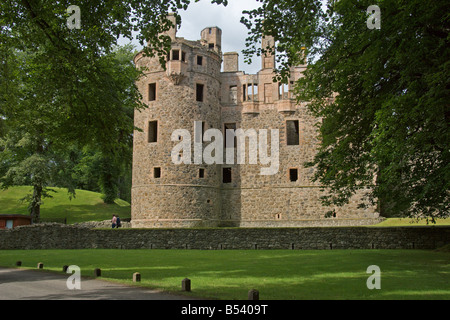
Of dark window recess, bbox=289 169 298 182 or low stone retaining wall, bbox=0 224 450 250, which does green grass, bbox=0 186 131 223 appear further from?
dark window recess, bbox=289 169 298 182

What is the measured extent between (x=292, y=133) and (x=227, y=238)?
14.0 metres

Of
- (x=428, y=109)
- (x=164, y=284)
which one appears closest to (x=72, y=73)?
(x=164, y=284)

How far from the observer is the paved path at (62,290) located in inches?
302

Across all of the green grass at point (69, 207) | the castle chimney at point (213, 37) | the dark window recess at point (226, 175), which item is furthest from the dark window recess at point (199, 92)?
the green grass at point (69, 207)

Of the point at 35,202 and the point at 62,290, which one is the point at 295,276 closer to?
the point at 62,290

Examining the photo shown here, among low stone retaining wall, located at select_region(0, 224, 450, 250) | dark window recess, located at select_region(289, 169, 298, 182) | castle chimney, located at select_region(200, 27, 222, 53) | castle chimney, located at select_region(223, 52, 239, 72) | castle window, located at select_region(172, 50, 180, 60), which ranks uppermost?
castle chimney, located at select_region(200, 27, 222, 53)

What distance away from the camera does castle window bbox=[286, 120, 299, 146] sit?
32.3 meters

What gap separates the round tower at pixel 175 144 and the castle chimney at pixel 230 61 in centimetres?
268

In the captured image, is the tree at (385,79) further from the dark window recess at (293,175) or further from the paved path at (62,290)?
the dark window recess at (293,175)

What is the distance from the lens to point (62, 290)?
8.52m

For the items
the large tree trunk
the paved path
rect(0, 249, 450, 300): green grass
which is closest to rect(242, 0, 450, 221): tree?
rect(0, 249, 450, 300): green grass

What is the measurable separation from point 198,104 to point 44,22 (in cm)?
1860

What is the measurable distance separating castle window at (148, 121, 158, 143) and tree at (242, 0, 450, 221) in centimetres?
1664
